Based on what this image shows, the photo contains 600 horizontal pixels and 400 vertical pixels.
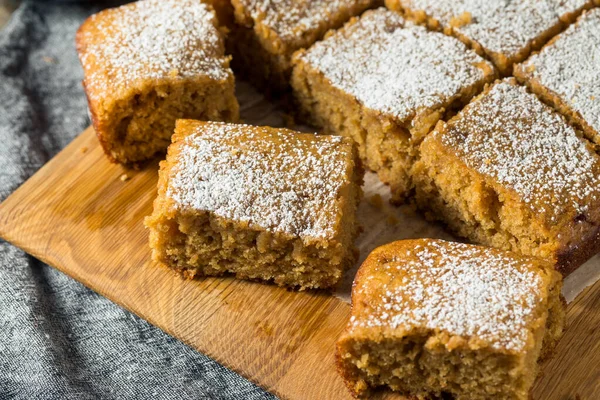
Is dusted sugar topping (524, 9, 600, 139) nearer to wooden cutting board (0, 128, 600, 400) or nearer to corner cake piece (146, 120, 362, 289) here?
wooden cutting board (0, 128, 600, 400)

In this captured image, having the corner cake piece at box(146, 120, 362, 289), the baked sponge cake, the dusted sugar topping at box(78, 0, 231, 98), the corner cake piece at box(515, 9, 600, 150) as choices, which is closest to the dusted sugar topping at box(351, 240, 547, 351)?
the baked sponge cake

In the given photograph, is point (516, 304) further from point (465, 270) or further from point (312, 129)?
point (312, 129)

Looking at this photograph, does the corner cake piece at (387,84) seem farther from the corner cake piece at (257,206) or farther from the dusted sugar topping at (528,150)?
the corner cake piece at (257,206)

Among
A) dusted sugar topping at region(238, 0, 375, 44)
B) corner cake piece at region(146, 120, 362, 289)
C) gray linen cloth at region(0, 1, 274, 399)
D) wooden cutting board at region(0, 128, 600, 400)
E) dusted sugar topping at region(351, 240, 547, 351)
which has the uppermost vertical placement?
dusted sugar topping at region(238, 0, 375, 44)

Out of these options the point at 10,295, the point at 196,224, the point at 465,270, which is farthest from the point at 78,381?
the point at 465,270

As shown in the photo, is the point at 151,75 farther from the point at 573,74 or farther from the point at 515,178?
the point at 573,74

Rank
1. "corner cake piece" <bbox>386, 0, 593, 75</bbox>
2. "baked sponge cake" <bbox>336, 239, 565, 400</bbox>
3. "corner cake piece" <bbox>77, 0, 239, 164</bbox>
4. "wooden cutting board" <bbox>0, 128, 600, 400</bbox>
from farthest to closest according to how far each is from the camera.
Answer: "corner cake piece" <bbox>386, 0, 593, 75</bbox>
"corner cake piece" <bbox>77, 0, 239, 164</bbox>
"wooden cutting board" <bbox>0, 128, 600, 400</bbox>
"baked sponge cake" <bbox>336, 239, 565, 400</bbox>
